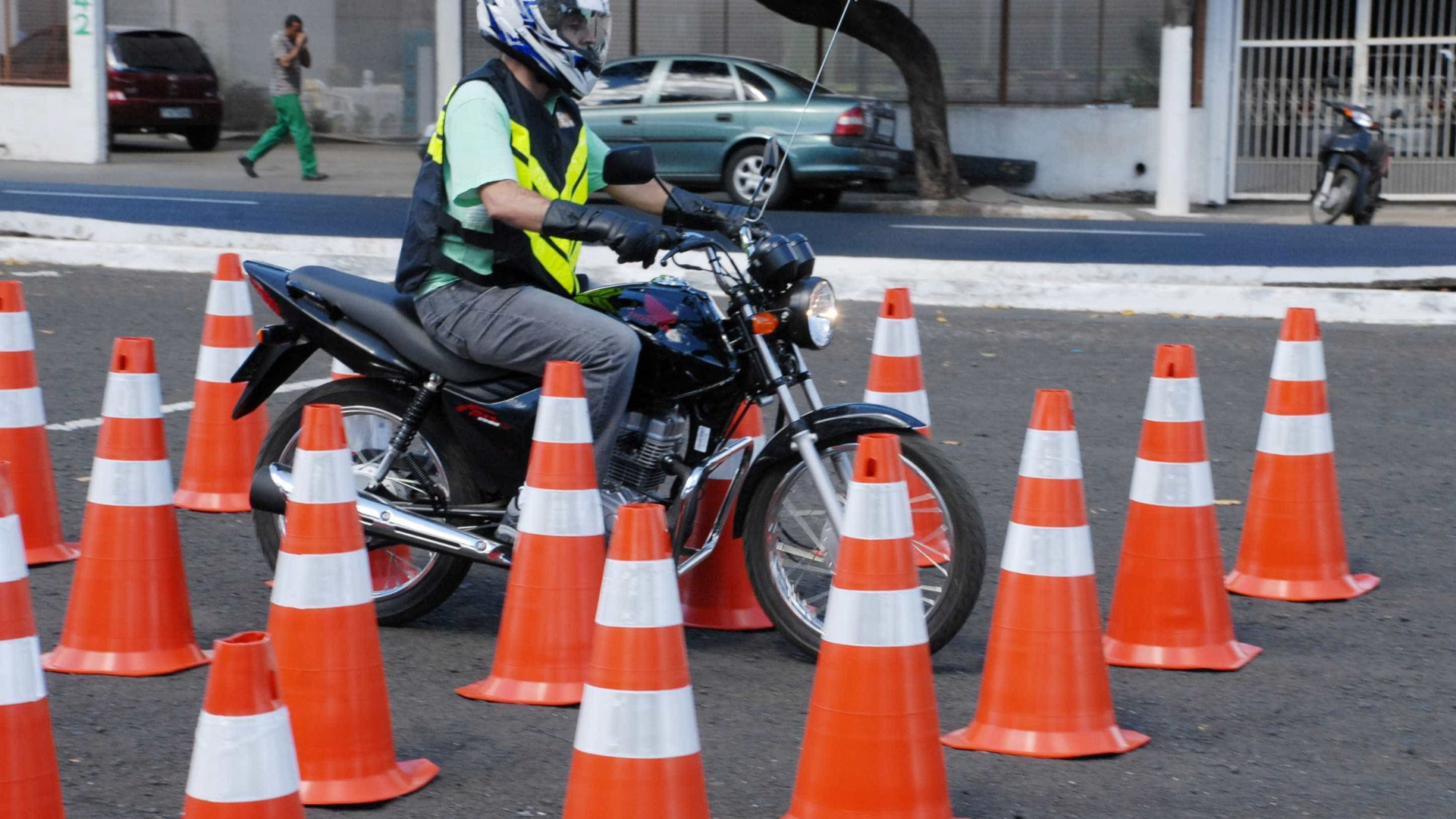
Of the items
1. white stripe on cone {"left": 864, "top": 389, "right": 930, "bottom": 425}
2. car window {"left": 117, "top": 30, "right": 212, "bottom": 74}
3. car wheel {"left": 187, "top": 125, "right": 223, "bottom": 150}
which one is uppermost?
car window {"left": 117, "top": 30, "right": 212, "bottom": 74}

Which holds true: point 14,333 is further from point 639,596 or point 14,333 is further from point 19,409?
point 639,596

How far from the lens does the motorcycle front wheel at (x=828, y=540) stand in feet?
14.5

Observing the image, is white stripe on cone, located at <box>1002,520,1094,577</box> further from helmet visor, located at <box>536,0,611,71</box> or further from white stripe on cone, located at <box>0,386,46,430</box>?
white stripe on cone, located at <box>0,386,46,430</box>

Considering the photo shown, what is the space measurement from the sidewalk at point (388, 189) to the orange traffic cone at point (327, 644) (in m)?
16.6

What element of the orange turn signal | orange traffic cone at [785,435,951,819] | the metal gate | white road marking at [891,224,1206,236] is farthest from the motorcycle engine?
the metal gate

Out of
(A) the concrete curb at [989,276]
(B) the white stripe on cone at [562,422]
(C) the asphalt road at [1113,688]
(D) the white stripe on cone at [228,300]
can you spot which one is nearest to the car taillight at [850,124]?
(A) the concrete curb at [989,276]

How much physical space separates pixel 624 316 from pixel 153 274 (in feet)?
26.7

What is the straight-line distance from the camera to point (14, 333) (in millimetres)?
5379

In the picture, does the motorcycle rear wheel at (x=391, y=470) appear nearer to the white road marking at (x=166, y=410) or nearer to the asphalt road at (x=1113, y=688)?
the asphalt road at (x=1113, y=688)

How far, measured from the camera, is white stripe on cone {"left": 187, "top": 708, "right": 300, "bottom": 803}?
284 cm

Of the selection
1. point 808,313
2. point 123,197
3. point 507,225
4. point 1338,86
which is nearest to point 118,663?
point 507,225

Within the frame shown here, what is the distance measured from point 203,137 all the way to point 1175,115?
1486 cm

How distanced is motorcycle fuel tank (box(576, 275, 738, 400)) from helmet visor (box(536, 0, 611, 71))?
0.64m

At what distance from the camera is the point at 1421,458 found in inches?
281
